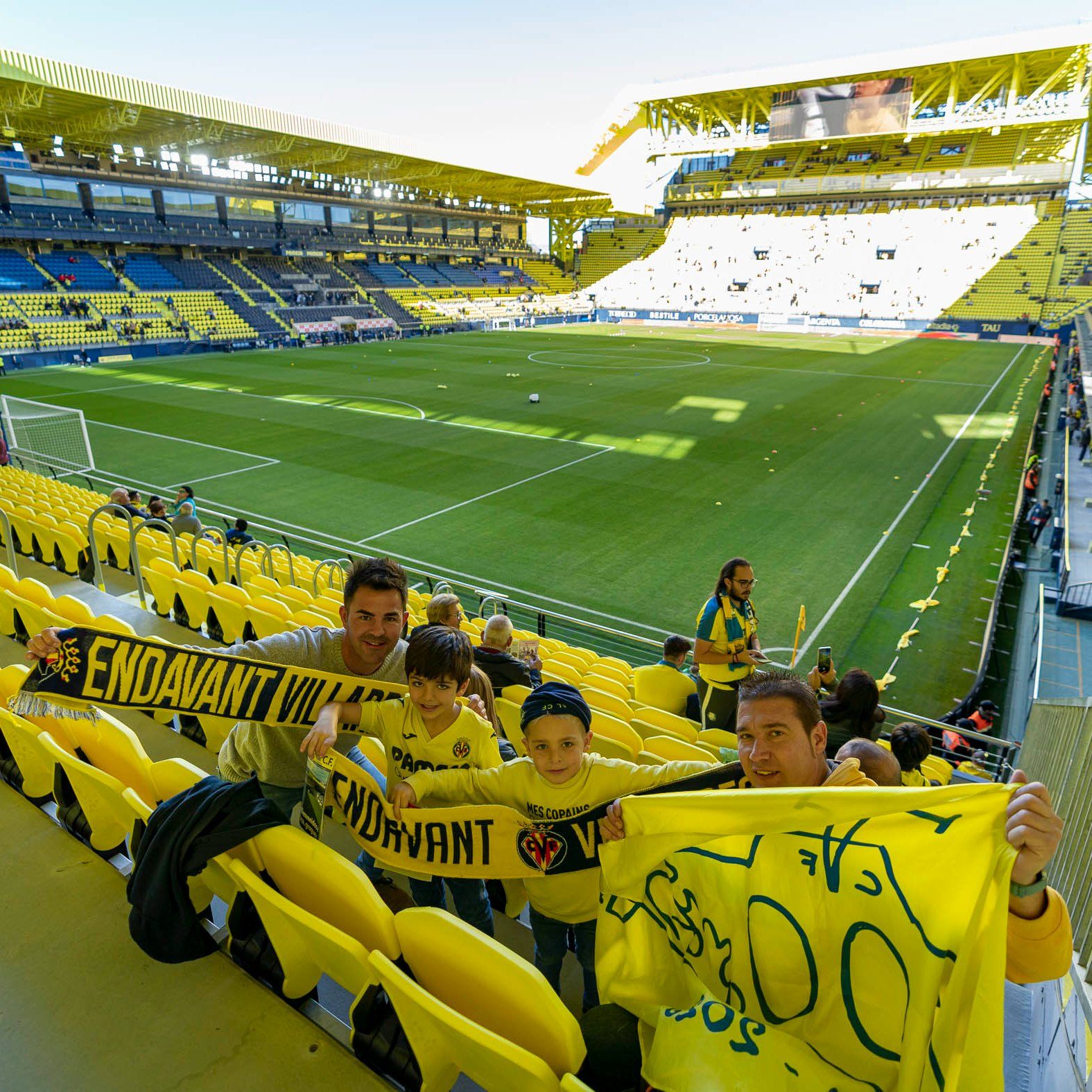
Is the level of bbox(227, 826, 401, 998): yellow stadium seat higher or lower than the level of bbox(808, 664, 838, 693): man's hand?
higher

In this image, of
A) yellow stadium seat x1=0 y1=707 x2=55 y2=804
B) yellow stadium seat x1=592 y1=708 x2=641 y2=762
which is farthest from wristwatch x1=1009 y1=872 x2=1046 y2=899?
yellow stadium seat x1=0 y1=707 x2=55 y2=804

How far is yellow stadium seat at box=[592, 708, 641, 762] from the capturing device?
187 inches

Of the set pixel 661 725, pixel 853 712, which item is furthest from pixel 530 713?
pixel 661 725

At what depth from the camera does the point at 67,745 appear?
166 inches

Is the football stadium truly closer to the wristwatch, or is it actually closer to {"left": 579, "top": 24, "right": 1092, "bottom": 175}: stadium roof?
the wristwatch

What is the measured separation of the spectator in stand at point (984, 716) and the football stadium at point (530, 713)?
0.35 m

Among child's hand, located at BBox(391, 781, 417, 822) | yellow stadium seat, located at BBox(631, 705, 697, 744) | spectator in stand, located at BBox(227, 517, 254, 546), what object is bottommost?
yellow stadium seat, located at BBox(631, 705, 697, 744)

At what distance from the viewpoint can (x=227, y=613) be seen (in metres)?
7.00

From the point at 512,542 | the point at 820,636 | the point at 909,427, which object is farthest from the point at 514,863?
the point at 909,427

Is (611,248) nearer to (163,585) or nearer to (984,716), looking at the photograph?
(984,716)

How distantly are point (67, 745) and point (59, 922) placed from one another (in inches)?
49.1

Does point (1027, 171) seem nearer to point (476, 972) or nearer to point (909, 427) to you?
point (909, 427)

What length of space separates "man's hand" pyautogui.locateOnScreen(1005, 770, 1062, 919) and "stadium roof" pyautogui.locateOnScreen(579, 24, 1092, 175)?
7857 cm

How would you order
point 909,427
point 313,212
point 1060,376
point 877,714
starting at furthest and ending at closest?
point 313,212
point 1060,376
point 909,427
point 877,714
